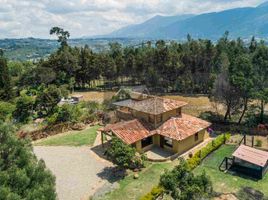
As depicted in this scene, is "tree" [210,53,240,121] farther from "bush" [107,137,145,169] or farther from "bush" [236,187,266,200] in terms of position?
"bush" [107,137,145,169]

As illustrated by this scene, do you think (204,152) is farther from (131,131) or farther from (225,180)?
(131,131)

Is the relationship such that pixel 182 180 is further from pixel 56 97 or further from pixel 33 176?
pixel 56 97

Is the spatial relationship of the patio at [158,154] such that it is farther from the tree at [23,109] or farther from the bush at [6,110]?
the bush at [6,110]

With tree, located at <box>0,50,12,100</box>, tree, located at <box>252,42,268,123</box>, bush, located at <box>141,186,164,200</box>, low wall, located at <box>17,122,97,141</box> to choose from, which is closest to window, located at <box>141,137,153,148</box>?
bush, located at <box>141,186,164,200</box>

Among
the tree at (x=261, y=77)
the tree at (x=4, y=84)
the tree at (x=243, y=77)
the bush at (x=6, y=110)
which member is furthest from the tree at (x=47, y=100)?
the tree at (x=261, y=77)

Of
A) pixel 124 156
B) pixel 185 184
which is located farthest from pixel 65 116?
pixel 185 184

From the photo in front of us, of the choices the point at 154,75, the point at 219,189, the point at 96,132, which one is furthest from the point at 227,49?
the point at 219,189
